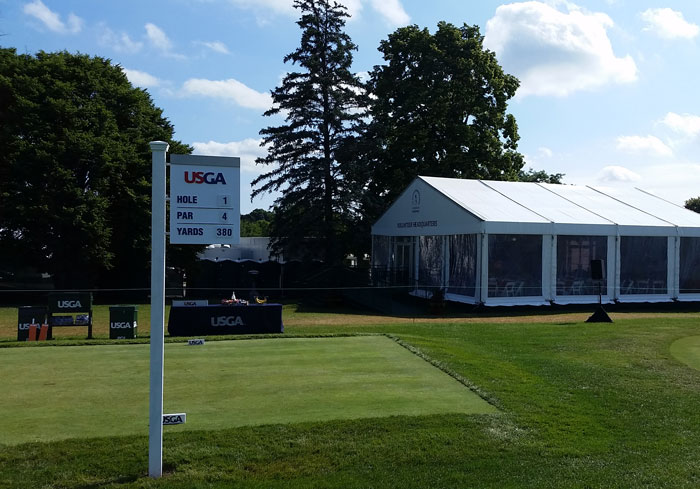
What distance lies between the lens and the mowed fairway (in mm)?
6172

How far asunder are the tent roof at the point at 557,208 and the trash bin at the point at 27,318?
1412 cm

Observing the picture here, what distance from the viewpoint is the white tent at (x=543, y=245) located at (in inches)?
856

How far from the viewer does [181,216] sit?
5.02 m

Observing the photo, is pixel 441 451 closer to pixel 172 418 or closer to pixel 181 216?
pixel 172 418

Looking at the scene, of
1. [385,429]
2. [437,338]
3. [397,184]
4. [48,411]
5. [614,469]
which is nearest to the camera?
[614,469]

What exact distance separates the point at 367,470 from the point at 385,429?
0.86 metres

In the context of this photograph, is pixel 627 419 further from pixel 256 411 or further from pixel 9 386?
pixel 9 386

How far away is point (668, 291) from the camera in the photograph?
23469 millimetres

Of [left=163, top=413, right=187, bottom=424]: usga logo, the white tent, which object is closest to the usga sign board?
[left=163, top=413, right=187, bottom=424]: usga logo

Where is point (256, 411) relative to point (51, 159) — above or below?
below

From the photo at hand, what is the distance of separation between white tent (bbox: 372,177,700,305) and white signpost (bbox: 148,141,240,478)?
657 inches

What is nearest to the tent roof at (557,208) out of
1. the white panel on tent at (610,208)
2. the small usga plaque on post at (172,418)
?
the white panel on tent at (610,208)

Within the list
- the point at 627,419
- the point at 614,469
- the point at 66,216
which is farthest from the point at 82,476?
the point at 66,216

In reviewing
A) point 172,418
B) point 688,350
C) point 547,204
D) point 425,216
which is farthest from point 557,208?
point 172,418
